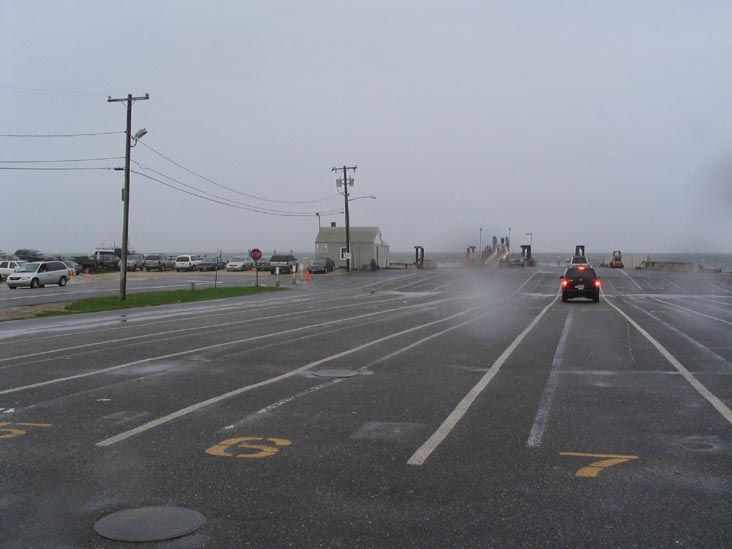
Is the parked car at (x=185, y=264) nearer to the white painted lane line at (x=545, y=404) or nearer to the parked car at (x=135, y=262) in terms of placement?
the parked car at (x=135, y=262)

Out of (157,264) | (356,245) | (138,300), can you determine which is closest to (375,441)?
(138,300)

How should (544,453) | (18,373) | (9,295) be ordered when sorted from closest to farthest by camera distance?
1. (544,453)
2. (18,373)
3. (9,295)

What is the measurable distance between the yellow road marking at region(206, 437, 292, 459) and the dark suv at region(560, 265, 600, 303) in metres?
25.5

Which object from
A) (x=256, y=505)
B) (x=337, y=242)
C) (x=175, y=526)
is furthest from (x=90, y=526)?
(x=337, y=242)

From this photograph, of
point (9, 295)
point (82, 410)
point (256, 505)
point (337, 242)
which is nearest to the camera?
point (256, 505)

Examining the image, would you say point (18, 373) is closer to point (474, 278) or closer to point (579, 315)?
point (579, 315)

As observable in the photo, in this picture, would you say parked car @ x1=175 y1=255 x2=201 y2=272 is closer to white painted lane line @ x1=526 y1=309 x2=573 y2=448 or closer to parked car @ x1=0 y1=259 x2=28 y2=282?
parked car @ x1=0 y1=259 x2=28 y2=282

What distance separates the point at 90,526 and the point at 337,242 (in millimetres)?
77809

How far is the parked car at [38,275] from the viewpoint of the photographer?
40.4m

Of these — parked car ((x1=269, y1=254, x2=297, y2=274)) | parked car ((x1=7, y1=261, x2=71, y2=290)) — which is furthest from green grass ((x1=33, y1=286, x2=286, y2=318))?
parked car ((x1=269, y1=254, x2=297, y2=274))

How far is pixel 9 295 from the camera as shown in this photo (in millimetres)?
34562

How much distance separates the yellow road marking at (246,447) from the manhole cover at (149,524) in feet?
4.68

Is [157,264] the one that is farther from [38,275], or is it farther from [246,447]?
[246,447]

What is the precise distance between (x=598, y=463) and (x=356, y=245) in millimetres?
75038
